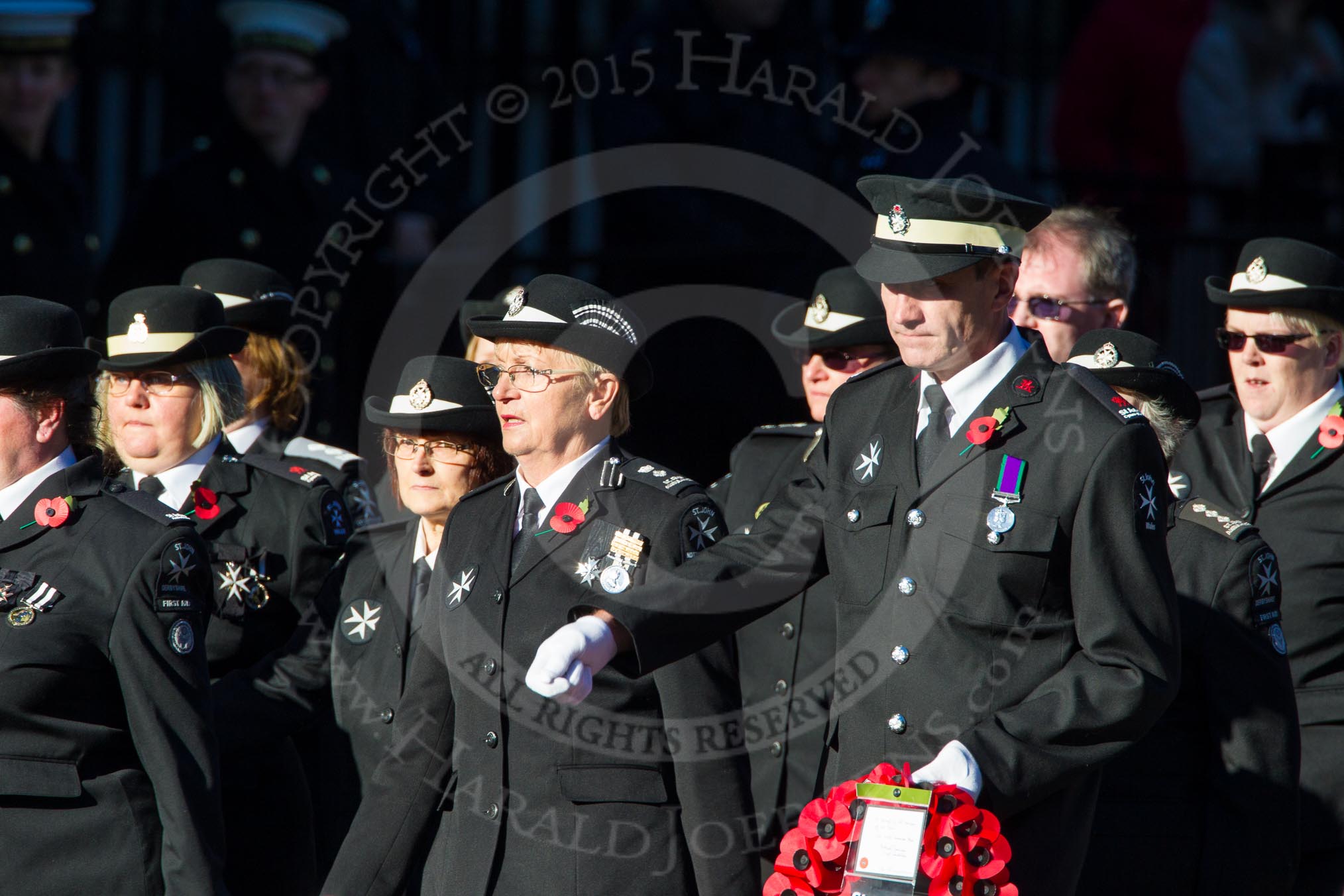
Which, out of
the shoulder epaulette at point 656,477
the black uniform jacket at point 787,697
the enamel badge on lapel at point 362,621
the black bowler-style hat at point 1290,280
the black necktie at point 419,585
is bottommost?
the black uniform jacket at point 787,697

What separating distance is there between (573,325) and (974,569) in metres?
1.21

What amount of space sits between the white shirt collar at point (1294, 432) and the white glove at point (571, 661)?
92.4 inches

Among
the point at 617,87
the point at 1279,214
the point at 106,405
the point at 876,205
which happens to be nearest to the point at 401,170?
the point at 617,87

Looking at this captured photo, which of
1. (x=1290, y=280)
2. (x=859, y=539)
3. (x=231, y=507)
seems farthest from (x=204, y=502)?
(x=1290, y=280)

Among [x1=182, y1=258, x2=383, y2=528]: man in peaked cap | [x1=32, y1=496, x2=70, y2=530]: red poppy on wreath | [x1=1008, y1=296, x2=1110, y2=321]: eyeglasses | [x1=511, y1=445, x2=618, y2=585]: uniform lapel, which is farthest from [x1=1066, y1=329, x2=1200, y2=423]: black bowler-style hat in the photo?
[x1=32, y1=496, x2=70, y2=530]: red poppy on wreath

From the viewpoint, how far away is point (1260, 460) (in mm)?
4887

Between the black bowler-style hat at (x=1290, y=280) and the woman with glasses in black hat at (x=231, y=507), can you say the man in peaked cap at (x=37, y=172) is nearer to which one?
the woman with glasses in black hat at (x=231, y=507)

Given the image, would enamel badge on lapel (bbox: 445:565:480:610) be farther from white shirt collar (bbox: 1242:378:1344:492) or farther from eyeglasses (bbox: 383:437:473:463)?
white shirt collar (bbox: 1242:378:1344:492)

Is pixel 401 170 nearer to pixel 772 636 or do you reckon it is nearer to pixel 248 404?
pixel 248 404

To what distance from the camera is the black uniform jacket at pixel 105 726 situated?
367 centimetres

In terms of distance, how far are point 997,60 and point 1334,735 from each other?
4.25m

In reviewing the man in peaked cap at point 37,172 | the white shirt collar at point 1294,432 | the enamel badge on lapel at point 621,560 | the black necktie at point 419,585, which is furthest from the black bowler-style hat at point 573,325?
the man in peaked cap at point 37,172

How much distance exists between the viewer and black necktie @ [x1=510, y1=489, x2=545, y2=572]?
12.9 ft

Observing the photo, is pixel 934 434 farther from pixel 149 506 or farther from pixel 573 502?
pixel 149 506
